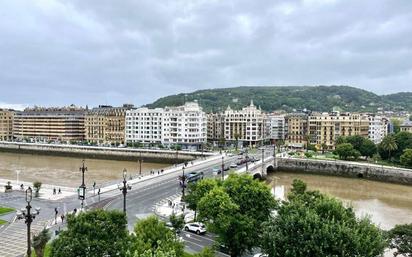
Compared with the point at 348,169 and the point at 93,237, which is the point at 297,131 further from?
the point at 93,237

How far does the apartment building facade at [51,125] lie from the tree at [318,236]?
166916 mm

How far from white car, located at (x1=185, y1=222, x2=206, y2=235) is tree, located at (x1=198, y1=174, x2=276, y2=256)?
3318mm

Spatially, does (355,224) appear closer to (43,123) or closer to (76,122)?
(76,122)

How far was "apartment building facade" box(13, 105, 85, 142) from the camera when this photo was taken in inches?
7200

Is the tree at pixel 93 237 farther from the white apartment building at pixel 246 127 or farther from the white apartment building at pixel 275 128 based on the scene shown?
the white apartment building at pixel 275 128

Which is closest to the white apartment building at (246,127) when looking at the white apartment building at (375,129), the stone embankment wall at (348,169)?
the white apartment building at (375,129)

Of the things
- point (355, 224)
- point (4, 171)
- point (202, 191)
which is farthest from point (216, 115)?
point (355, 224)

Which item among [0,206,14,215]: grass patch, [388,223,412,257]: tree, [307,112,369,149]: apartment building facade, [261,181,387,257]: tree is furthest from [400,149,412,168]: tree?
[0,206,14,215]: grass patch

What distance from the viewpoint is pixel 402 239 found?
30.6 meters

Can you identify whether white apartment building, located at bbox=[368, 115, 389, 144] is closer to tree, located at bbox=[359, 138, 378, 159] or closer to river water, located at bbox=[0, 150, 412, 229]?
tree, located at bbox=[359, 138, 378, 159]

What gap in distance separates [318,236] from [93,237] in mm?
12841

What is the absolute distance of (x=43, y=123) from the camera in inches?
7466

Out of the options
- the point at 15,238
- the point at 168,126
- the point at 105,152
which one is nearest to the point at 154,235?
the point at 15,238

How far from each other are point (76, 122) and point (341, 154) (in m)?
118
